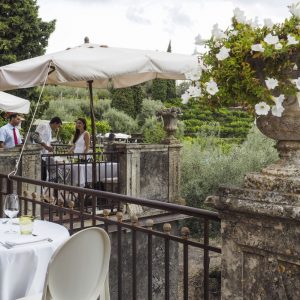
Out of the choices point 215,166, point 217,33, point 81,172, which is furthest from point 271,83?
point 215,166

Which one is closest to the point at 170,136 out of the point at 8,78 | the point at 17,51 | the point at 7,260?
the point at 8,78

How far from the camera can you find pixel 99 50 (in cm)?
817

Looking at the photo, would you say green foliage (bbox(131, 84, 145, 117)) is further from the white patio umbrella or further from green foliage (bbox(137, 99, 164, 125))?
the white patio umbrella

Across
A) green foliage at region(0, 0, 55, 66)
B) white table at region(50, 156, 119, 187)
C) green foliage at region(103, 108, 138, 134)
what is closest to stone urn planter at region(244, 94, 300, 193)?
white table at region(50, 156, 119, 187)

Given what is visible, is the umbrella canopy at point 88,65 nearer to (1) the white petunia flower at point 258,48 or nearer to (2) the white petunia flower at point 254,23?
(2) the white petunia flower at point 254,23

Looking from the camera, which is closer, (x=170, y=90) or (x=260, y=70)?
(x=260, y=70)

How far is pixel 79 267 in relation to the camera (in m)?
3.12

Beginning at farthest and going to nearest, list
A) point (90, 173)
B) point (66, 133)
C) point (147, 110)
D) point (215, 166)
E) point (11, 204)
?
point (147, 110)
point (66, 133)
point (215, 166)
point (90, 173)
point (11, 204)

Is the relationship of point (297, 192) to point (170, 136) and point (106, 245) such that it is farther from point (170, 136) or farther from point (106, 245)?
point (170, 136)

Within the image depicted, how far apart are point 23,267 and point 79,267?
0.66 meters

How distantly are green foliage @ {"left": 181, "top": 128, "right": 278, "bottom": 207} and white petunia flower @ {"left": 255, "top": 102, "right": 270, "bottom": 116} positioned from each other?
13.7 m

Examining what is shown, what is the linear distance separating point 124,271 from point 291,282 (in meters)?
7.06

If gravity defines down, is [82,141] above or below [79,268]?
above

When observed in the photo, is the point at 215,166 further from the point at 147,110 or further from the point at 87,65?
the point at 147,110
